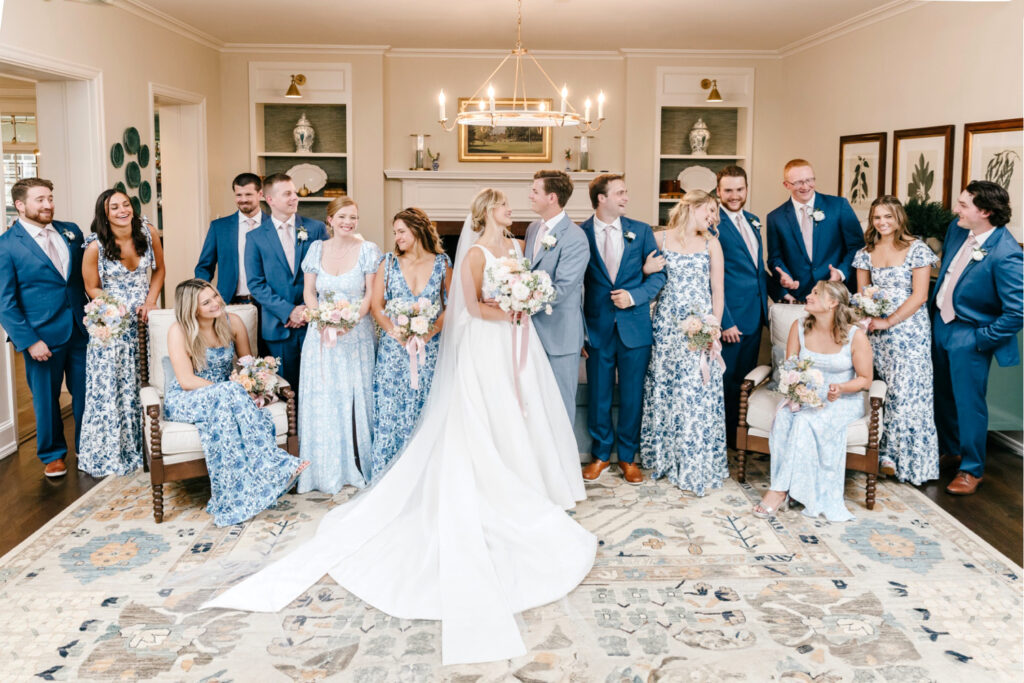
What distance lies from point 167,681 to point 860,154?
22.1ft

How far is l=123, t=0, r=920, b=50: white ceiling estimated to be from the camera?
6.81 meters

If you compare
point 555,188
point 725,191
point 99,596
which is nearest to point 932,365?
point 725,191

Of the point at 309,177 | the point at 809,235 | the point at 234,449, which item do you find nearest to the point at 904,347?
the point at 809,235

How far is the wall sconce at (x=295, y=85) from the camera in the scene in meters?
8.65

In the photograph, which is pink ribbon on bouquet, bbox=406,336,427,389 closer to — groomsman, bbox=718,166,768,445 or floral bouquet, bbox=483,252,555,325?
floral bouquet, bbox=483,252,555,325

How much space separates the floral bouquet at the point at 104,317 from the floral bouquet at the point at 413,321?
1575 mm

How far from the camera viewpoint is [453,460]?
3.99 metres

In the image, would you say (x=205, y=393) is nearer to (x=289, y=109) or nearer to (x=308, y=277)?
(x=308, y=277)

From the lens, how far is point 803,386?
452 centimetres

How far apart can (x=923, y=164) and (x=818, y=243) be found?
154cm

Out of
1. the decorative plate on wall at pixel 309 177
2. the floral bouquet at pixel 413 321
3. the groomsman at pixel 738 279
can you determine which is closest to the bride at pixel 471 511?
the floral bouquet at pixel 413 321

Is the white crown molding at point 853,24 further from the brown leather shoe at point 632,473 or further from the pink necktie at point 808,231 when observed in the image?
the brown leather shoe at point 632,473

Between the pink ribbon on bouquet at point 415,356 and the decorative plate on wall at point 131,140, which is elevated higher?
the decorative plate on wall at point 131,140

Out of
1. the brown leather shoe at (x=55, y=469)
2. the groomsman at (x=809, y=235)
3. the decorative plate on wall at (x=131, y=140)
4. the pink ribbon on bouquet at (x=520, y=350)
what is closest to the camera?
the pink ribbon on bouquet at (x=520, y=350)
